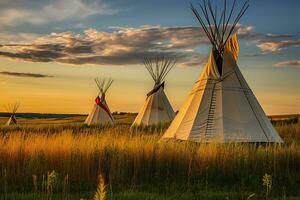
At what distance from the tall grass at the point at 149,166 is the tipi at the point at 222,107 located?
3.57m

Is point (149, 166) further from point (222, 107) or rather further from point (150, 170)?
point (222, 107)

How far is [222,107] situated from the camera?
14094 millimetres

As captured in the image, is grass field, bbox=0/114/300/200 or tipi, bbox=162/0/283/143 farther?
tipi, bbox=162/0/283/143

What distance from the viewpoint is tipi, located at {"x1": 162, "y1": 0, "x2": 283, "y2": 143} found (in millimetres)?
13867

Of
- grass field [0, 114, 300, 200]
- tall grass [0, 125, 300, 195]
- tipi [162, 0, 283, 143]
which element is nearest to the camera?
grass field [0, 114, 300, 200]

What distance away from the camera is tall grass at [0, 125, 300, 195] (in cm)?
834

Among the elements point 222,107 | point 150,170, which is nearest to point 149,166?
point 150,170

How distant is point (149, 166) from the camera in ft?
30.1

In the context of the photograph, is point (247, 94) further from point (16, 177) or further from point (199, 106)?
point (16, 177)

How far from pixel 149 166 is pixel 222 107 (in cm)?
549

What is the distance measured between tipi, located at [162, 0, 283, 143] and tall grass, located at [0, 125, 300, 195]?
357 centimetres

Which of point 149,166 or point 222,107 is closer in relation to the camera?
point 149,166

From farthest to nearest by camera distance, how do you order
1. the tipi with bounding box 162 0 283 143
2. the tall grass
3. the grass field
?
1. the tipi with bounding box 162 0 283 143
2. the tall grass
3. the grass field

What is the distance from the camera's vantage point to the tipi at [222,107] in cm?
1387
